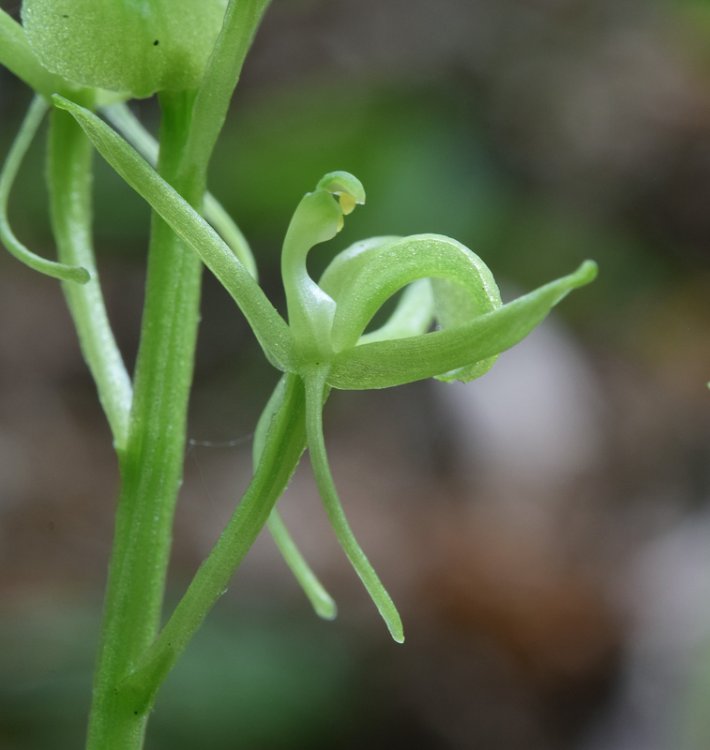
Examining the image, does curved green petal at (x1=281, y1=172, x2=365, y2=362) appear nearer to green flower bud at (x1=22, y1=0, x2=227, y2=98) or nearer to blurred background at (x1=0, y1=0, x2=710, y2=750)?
green flower bud at (x1=22, y1=0, x2=227, y2=98)

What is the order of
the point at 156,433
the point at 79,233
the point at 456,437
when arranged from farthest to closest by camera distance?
the point at 456,437 → the point at 79,233 → the point at 156,433

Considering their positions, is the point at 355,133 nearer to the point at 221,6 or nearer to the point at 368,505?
the point at 368,505

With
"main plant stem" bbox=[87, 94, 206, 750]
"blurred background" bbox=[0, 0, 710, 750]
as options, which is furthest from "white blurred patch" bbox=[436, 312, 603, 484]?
"main plant stem" bbox=[87, 94, 206, 750]

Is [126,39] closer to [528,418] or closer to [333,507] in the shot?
[333,507]

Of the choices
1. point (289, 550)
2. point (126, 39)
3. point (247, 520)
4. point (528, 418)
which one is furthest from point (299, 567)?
point (528, 418)

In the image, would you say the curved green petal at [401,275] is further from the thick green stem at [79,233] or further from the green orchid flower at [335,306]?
the thick green stem at [79,233]

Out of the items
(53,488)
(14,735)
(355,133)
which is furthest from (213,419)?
(14,735)

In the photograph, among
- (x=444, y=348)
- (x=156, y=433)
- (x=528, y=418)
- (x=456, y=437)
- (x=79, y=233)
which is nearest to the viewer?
(x=444, y=348)

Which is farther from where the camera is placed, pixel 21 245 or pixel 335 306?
pixel 21 245
